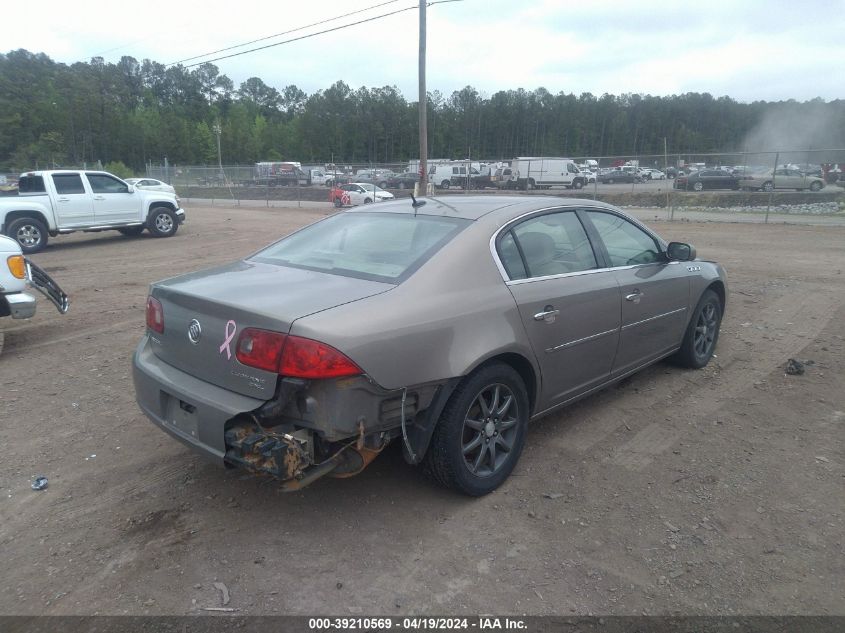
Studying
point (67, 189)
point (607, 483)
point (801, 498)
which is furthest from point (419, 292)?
point (67, 189)

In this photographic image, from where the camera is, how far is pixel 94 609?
249 centimetres

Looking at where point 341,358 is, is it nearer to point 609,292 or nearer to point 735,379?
point 609,292

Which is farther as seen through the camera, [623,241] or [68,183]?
[68,183]

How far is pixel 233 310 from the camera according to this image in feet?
9.43

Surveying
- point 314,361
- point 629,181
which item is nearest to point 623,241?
point 314,361

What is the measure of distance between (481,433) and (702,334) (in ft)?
9.77

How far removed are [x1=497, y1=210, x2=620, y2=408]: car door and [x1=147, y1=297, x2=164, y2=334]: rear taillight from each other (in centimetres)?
192

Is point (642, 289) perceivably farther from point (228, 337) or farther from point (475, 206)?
point (228, 337)

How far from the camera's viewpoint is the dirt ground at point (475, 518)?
258cm

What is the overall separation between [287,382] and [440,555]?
42.3 inches

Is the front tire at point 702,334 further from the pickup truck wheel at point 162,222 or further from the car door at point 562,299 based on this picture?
the pickup truck wheel at point 162,222

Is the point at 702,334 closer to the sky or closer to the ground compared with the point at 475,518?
closer to the sky

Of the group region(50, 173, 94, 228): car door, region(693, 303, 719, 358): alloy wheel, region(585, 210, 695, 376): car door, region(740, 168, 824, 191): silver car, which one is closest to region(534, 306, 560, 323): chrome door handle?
region(585, 210, 695, 376): car door

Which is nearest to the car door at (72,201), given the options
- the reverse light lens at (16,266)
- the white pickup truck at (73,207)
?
the white pickup truck at (73,207)
